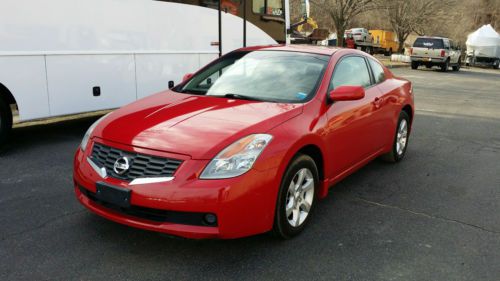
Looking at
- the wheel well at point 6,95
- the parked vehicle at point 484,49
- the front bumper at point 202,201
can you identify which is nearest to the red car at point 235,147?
the front bumper at point 202,201

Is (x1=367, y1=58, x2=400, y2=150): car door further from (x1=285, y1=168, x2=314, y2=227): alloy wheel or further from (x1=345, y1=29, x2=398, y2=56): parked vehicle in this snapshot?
(x1=345, y1=29, x2=398, y2=56): parked vehicle

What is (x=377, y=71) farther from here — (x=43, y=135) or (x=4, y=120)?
(x=43, y=135)

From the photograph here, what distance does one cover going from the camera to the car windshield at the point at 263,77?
429 centimetres

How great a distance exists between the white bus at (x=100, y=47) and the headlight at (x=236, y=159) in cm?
408

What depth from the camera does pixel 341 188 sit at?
511 centimetres

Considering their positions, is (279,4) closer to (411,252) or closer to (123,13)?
(123,13)

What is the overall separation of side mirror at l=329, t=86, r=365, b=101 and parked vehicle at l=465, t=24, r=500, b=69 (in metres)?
36.7

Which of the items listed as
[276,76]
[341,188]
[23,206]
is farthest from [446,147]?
[23,206]

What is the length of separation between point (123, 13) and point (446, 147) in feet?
17.9

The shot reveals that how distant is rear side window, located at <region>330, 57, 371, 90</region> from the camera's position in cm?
458

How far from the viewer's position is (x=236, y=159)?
3.25 metres

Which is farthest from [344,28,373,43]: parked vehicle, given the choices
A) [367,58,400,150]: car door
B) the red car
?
the red car

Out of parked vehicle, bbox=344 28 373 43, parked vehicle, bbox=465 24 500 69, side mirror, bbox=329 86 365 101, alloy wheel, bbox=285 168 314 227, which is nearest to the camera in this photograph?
alloy wheel, bbox=285 168 314 227

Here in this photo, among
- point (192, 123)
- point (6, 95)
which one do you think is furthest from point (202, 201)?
point (6, 95)
